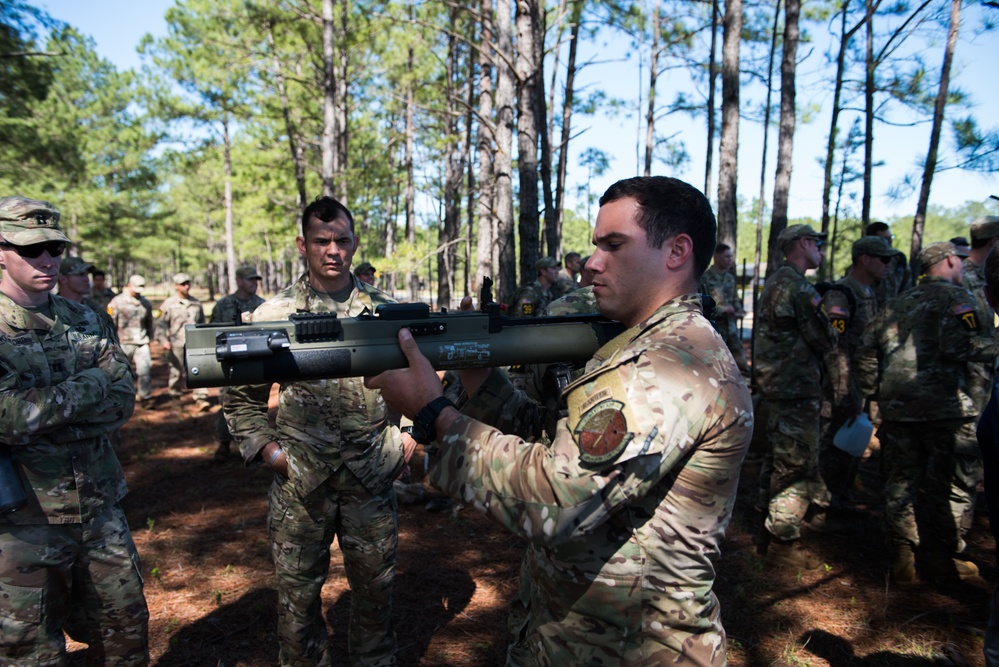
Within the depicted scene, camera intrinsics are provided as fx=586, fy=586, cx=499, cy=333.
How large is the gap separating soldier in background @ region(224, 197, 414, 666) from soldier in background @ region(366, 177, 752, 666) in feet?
4.11

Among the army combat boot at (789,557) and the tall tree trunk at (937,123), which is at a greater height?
the tall tree trunk at (937,123)

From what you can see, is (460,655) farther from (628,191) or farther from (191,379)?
(628,191)

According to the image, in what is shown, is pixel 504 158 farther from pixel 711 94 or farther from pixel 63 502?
pixel 711 94

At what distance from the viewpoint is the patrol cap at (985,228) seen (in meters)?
4.81

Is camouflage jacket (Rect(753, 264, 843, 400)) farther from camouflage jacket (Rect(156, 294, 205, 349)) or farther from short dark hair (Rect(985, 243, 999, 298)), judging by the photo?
camouflage jacket (Rect(156, 294, 205, 349))

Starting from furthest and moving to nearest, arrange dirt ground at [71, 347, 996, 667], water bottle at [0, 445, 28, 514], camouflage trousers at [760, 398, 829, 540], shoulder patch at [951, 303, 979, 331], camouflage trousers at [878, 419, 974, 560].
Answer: camouflage trousers at [760, 398, 829, 540] → camouflage trousers at [878, 419, 974, 560] → shoulder patch at [951, 303, 979, 331] → dirt ground at [71, 347, 996, 667] → water bottle at [0, 445, 28, 514]

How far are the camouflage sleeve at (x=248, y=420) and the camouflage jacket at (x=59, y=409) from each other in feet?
1.50

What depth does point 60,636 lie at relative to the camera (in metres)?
2.57

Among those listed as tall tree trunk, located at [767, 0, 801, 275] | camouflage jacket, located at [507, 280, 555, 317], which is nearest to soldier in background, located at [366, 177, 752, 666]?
camouflage jacket, located at [507, 280, 555, 317]

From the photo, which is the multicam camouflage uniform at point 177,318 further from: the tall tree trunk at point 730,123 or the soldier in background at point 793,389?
the soldier in background at point 793,389

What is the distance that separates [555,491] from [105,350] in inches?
100

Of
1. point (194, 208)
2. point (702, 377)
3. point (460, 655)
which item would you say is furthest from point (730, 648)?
point (194, 208)

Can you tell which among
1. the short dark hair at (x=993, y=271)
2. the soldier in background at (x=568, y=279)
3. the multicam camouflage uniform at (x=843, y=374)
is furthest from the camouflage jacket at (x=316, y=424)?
the soldier in background at (x=568, y=279)

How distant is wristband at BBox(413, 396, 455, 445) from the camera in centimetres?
163
